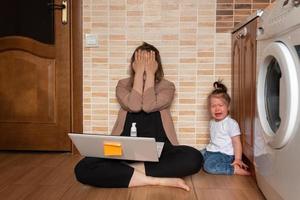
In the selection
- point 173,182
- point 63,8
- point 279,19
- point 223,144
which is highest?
point 63,8

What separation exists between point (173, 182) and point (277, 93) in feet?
2.08

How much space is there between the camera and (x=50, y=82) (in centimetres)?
241

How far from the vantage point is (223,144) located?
6.76 ft

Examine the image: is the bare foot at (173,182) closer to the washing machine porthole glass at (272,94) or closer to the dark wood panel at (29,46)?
the washing machine porthole glass at (272,94)

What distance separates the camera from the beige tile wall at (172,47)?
2.34 meters

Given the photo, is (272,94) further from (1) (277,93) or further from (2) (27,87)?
(2) (27,87)

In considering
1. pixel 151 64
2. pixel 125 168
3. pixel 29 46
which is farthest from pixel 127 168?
pixel 29 46

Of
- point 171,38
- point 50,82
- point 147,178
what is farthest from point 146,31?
point 147,178

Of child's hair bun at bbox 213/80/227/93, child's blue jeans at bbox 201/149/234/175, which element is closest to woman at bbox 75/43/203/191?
child's blue jeans at bbox 201/149/234/175

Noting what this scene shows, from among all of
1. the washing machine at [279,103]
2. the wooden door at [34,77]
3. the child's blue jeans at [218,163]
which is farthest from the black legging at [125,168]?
the wooden door at [34,77]

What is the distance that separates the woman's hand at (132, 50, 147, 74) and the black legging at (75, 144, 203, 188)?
523mm

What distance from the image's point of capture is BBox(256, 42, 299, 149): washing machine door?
3.65 feet

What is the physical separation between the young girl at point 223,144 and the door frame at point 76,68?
0.87m

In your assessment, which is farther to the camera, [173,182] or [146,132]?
[146,132]
